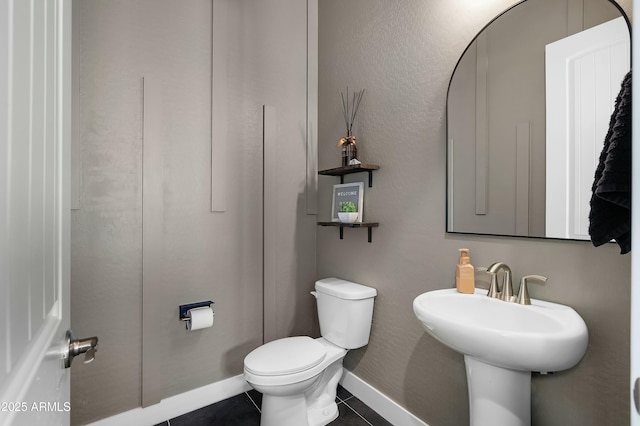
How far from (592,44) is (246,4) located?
1.89 m

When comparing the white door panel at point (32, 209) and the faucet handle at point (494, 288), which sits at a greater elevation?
the white door panel at point (32, 209)

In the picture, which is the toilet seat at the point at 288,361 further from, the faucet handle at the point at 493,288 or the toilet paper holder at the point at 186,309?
the faucet handle at the point at 493,288

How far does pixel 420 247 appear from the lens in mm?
1581

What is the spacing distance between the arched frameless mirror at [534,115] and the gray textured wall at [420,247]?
7cm

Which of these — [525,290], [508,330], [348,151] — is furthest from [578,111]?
[348,151]

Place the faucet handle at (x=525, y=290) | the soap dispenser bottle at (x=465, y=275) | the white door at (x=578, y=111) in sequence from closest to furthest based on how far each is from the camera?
1. the white door at (x=578, y=111)
2. the faucet handle at (x=525, y=290)
3. the soap dispenser bottle at (x=465, y=275)

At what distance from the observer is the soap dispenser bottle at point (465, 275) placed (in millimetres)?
1294

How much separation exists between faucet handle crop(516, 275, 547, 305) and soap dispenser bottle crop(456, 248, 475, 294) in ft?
0.60

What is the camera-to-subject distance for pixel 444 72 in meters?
1.48

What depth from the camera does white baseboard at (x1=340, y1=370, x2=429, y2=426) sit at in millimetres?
1628

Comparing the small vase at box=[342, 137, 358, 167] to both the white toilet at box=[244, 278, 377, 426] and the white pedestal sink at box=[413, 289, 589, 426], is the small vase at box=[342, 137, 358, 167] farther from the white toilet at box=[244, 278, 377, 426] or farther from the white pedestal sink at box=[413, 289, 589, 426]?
the white pedestal sink at box=[413, 289, 589, 426]

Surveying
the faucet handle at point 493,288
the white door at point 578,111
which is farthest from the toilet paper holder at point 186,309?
the white door at point 578,111

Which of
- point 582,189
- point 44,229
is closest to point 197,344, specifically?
point 44,229

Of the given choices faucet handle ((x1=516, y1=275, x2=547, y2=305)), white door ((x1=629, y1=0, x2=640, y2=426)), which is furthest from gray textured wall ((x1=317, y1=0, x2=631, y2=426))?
white door ((x1=629, y1=0, x2=640, y2=426))
